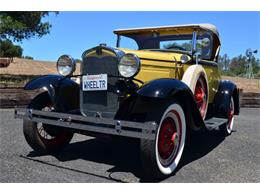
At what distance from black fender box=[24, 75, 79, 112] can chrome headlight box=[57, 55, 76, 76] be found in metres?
0.14

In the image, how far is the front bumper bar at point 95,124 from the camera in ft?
10.2

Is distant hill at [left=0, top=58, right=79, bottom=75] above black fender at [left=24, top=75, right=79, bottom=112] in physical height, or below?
above

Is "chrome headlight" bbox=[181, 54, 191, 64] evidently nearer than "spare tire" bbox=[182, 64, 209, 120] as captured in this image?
No

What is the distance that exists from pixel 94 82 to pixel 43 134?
1291 mm

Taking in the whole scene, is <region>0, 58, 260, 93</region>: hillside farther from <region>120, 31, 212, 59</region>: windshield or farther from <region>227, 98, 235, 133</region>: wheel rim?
<region>120, 31, 212, 59</region>: windshield

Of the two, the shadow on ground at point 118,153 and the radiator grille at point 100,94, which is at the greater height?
the radiator grille at point 100,94

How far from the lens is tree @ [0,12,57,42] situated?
11.9 m

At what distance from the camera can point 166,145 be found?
362 cm

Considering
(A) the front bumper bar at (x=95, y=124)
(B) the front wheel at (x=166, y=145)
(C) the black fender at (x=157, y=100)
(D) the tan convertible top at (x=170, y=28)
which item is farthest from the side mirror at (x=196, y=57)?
(A) the front bumper bar at (x=95, y=124)

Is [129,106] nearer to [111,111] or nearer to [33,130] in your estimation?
[111,111]

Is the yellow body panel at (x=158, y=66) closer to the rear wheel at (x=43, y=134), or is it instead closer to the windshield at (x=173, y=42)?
the windshield at (x=173, y=42)

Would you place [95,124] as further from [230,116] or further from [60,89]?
[230,116]

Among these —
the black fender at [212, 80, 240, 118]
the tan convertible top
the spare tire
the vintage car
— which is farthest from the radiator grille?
the black fender at [212, 80, 240, 118]

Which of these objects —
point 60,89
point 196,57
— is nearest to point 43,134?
point 60,89
